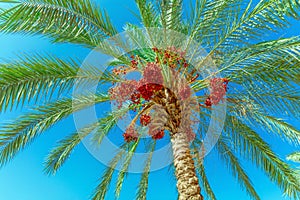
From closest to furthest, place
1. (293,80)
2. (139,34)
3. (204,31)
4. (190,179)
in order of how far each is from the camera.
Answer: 1. (190,179)
2. (293,80)
3. (204,31)
4. (139,34)

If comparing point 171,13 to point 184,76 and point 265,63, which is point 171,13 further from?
point 265,63

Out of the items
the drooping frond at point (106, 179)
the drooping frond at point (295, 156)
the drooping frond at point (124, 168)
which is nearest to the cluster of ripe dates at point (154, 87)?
the drooping frond at point (124, 168)

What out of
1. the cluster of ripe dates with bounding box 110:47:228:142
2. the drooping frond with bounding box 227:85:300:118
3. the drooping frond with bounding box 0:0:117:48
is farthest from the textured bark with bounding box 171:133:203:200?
the drooping frond with bounding box 0:0:117:48

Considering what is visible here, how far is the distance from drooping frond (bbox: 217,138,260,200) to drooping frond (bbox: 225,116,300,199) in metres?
0.37

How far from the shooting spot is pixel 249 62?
5.63 metres

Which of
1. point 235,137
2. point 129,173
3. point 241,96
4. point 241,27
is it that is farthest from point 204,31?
point 129,173

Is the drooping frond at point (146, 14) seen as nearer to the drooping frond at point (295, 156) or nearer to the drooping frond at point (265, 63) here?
the drooping frond at point (265, 63)

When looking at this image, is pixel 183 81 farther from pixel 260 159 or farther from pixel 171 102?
pixel 260 159

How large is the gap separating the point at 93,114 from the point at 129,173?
72.8 inches

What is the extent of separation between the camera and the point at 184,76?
6055 mm

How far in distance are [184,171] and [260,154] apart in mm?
2706

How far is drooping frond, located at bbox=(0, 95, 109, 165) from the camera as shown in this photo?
5781mm

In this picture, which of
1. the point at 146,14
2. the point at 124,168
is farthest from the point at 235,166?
the point at 146,14

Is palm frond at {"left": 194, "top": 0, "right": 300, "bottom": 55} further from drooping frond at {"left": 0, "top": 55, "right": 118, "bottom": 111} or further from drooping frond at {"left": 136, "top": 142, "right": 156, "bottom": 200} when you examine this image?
drooping frond at {"left": 136, "top": 142, "right": 156, "bottom": 200}
